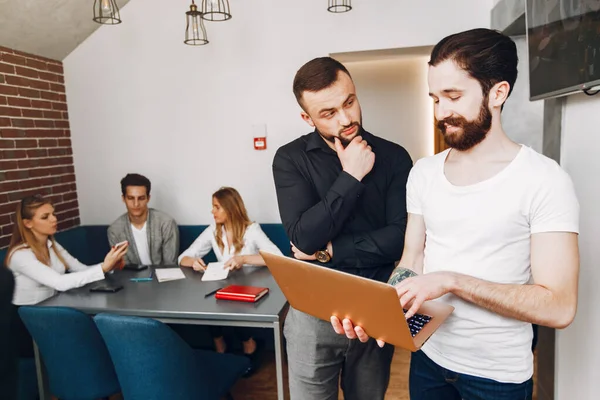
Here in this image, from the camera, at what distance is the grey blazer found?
10.4 ft

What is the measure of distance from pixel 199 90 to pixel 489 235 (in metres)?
2.98

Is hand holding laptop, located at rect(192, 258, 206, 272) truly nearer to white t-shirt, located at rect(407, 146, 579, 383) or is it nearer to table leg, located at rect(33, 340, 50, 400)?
table leg, located at rect(33, 340, 50, 400)

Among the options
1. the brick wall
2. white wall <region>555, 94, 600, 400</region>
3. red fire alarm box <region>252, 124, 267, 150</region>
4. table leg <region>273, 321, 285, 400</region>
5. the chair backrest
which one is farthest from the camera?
red fire alarm box <region>252, 124, 267, 150</region>

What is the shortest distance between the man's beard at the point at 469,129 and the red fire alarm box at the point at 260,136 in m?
2.45

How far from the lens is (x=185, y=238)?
11.5ft

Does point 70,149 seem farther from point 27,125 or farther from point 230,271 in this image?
point 230,271

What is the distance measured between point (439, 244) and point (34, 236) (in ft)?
8.16

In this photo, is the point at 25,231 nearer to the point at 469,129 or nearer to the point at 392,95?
the point at 469,129

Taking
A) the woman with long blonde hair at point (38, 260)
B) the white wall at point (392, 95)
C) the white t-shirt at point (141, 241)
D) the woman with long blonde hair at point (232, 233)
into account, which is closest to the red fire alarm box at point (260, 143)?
the woman with long blonde hair at point (232, 233)

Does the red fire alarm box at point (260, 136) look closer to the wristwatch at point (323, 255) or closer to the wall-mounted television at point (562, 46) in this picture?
the wall-mounted television at point (562, 46)

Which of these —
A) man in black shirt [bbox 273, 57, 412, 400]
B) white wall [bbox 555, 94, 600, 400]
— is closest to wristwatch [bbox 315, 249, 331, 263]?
man in black shirt [bbox 273, 57, 412, 400]

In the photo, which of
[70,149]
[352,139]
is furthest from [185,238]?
[352,139]

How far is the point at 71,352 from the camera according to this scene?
6.08 feet

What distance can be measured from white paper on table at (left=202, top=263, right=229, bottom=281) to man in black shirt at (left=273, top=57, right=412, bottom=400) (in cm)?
109
